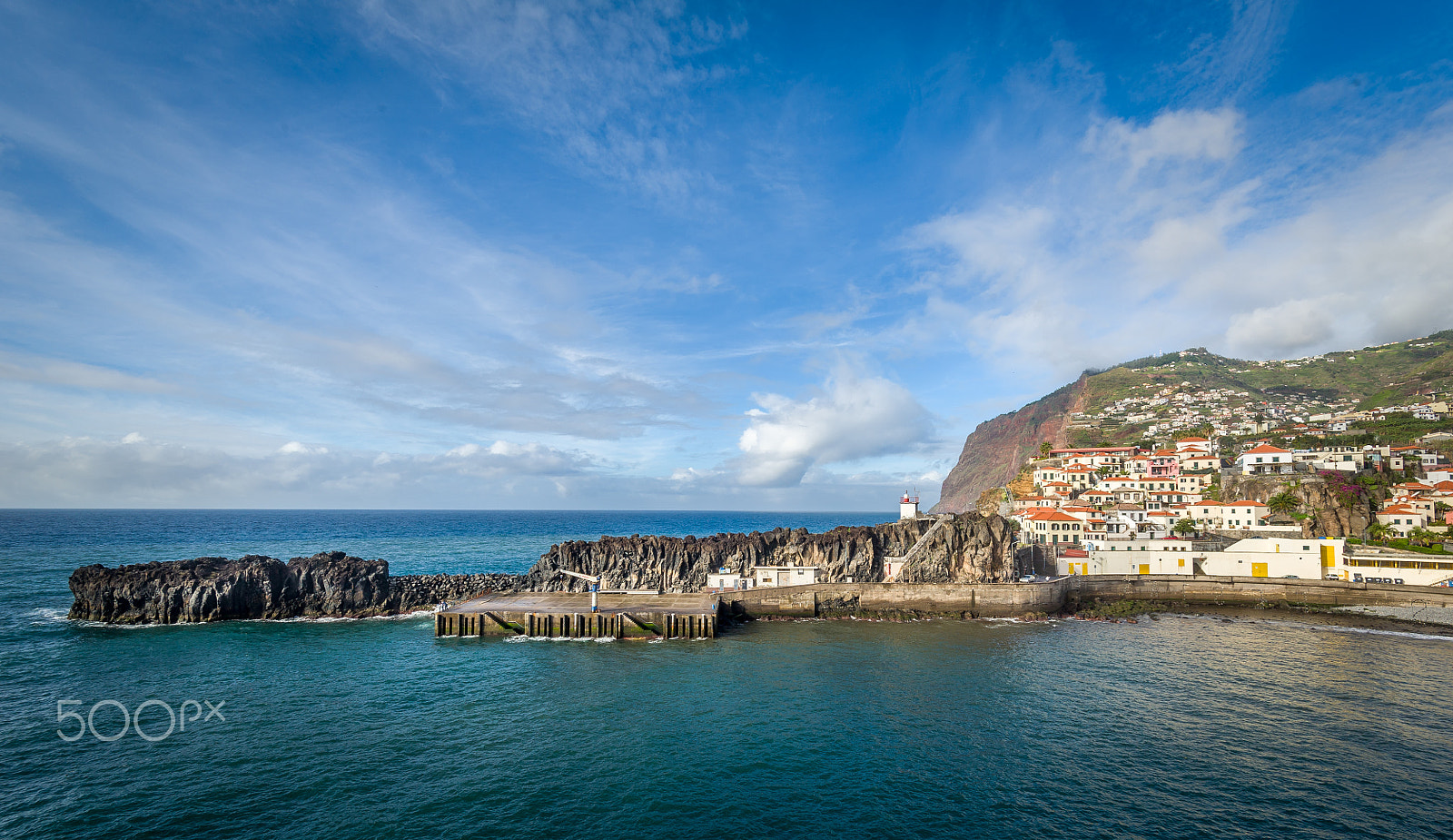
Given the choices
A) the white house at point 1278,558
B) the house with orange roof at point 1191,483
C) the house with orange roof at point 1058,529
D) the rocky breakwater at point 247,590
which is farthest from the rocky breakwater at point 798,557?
the house with orange roof at point 1191,483

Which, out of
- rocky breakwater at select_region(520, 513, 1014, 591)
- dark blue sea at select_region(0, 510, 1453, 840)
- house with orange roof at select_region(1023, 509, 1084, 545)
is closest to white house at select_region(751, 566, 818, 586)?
rocky breakwater at select_region(520, 513, 1014, 591)

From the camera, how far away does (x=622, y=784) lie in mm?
20422

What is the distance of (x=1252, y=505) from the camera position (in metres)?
64.7

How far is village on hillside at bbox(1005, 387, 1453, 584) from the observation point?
53781 mm

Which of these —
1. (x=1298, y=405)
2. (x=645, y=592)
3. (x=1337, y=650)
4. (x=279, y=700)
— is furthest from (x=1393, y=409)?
(x=279, y=700)

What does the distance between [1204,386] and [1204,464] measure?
91529 mm

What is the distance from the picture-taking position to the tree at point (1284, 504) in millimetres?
64250

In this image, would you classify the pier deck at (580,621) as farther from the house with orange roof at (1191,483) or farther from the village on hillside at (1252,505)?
the house with orange roof at (1191,483)

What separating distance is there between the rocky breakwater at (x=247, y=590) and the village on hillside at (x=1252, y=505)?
61.4 m

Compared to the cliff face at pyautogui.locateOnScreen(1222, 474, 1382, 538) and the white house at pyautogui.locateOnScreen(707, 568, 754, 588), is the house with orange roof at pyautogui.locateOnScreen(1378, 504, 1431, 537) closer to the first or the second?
the cliff face at pyautogui.locateOnScreen(1222, 474, 1382, 538)

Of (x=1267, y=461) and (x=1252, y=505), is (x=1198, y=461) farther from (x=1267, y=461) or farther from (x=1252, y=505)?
(x=1252, y=505)

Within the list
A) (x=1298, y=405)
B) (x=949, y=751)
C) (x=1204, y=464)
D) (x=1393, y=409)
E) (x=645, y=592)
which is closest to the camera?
(x=949, y=751)

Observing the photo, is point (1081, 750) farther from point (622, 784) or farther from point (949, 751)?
point (622, 784)

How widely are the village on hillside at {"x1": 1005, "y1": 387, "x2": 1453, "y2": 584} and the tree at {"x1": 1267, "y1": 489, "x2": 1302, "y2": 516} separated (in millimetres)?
138
